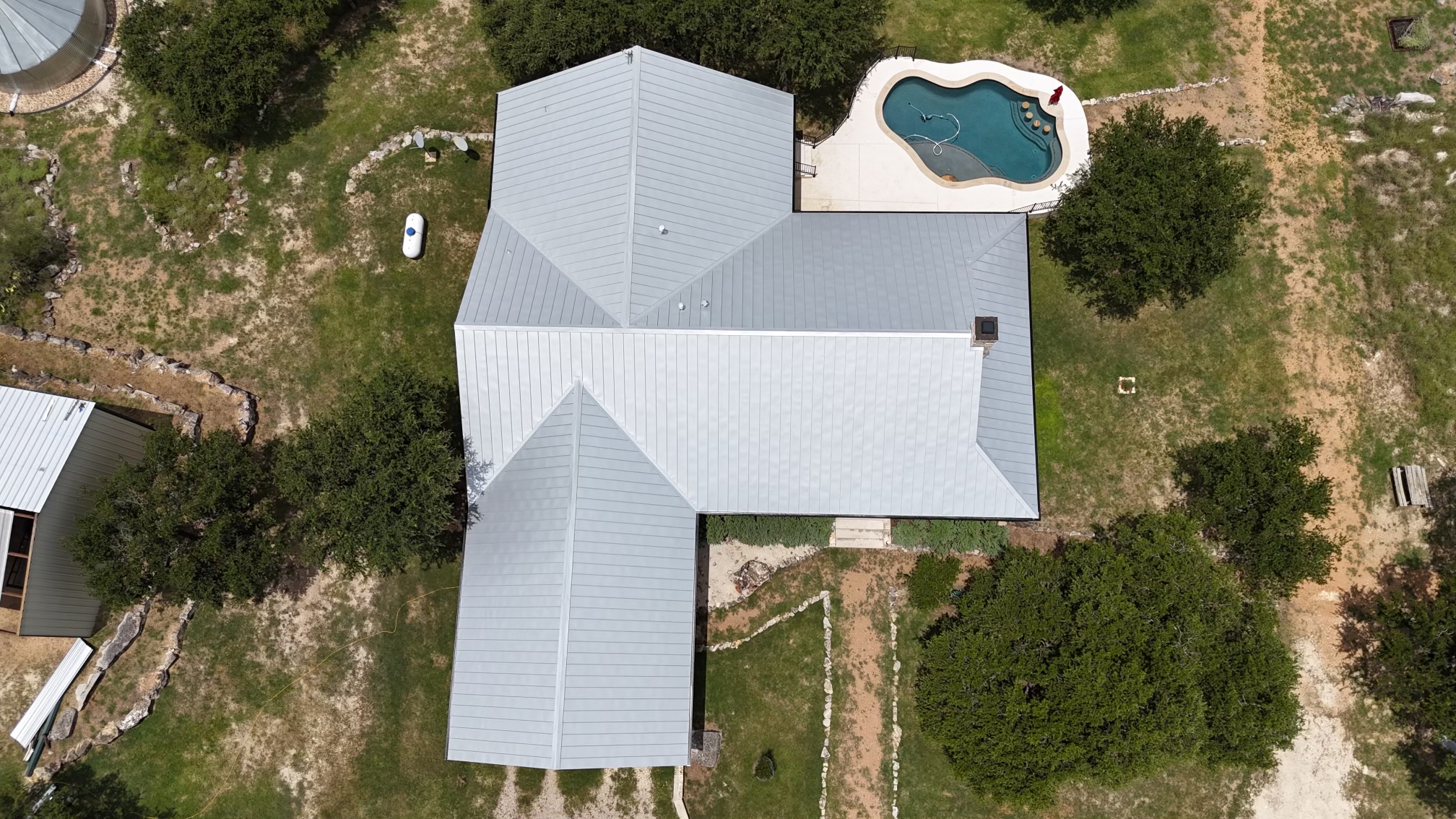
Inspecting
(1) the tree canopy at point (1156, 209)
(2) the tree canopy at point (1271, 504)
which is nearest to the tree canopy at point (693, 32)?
(1) the tree canopy at point (1156, 209)

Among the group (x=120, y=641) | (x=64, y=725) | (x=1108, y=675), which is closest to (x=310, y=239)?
(x=120, y=641)

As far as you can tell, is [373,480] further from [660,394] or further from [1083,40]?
[1083,40]

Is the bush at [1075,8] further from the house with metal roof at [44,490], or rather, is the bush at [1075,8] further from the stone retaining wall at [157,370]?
the house with metal roof at [44,490]

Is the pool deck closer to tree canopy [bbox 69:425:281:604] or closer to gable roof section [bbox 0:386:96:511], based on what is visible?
tree canopy [bbox 69:425:281:604]

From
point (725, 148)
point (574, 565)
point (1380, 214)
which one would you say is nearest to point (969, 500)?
point (574, 565)

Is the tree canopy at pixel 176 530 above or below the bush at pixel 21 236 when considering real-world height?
below

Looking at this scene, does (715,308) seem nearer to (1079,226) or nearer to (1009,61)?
(1079,226)

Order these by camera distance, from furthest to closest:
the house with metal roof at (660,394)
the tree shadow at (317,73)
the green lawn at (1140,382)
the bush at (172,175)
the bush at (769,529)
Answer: the tree shadow at (317,73), the bush at (172,175), the green lawn at (1140,382), the bush at (769,529), the house with metal roof at (660,394)
